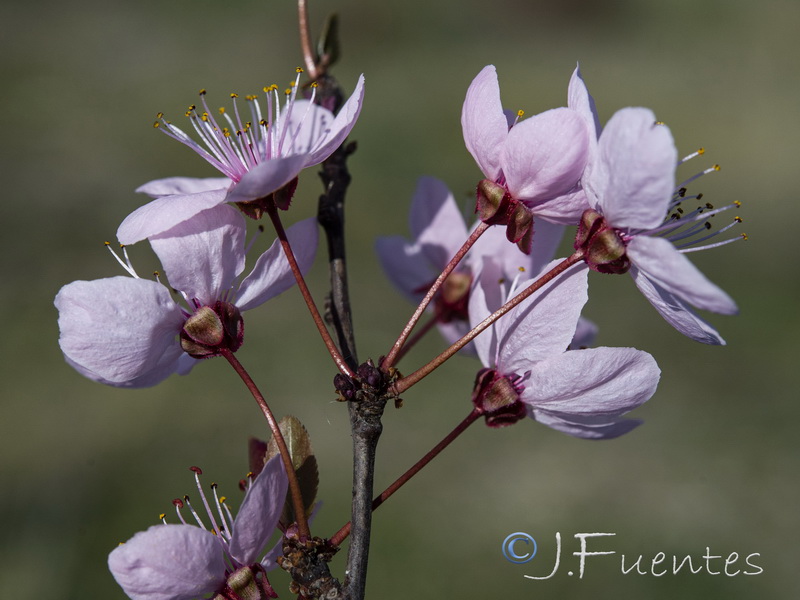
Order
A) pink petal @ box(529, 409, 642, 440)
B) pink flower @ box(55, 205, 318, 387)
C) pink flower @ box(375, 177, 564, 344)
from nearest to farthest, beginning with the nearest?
1. pink flower @ box(55, 205, 318, 387)
2. pink petal @ box(529, 409, 642, 440)
3. pink flower @ box(375, 177, 564, 344)

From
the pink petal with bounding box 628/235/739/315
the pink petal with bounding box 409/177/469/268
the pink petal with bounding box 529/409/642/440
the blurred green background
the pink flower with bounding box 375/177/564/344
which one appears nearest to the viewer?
the pink petal with bounding box 628/235/739/315

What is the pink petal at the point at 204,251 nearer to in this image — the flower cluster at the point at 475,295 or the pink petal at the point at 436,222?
the flower cluster at the point at 475,295

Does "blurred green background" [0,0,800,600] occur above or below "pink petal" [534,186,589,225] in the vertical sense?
below

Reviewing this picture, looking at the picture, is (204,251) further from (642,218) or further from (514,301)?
(642,218)

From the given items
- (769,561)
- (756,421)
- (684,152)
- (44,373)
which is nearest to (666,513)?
(769,561)

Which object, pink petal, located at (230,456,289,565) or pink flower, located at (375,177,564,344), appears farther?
pink flower, located at (375,177,564,344)

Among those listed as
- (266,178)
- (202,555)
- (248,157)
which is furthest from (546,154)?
(202,555)

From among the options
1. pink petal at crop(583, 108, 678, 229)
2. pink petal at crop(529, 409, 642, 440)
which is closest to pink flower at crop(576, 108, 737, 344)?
pink petal at crop(583, 108, 678, 229)

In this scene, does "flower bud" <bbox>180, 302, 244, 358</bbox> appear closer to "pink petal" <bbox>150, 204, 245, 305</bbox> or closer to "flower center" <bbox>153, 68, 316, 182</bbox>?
"pink petal" <bbox>150, 204, 245, 305</bbox>
